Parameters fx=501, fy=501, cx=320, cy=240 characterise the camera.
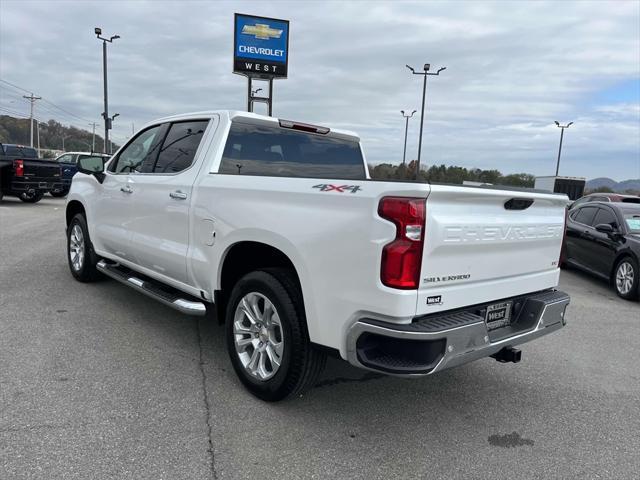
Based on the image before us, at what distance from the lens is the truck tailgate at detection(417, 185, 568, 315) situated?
8.52 ft

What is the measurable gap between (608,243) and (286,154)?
6193 millimetres

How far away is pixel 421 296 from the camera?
102 inches

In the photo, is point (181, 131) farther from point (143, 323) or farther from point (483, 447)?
point (483, 447)

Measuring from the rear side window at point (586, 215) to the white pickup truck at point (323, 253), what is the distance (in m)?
5.95

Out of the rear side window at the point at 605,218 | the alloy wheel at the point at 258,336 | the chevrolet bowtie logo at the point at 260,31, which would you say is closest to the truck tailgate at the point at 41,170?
the chevrolet bowtie logo at the point at 260,31

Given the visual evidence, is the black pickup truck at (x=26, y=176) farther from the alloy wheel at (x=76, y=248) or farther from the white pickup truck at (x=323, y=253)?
the white pickup truck at (x=323, y=253)

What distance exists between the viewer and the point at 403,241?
2.50 m

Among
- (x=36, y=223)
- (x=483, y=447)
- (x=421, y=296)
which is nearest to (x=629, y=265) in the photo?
(x=483, y=447)

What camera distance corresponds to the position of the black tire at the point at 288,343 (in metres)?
3.04

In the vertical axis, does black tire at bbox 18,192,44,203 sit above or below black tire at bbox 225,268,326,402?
below

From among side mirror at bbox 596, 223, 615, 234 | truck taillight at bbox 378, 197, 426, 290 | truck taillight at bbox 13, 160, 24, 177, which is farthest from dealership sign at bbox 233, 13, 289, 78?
truck taillight at bbox 378, 197, 426, 290

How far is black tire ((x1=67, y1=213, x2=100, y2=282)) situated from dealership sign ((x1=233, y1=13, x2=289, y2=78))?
19664 millimetres

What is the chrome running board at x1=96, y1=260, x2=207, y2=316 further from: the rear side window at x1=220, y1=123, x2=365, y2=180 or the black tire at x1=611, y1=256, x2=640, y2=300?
the black tire at x1=611, y1=256, x2=640, y2=300

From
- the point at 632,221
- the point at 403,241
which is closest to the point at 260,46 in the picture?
the point at 632,221
